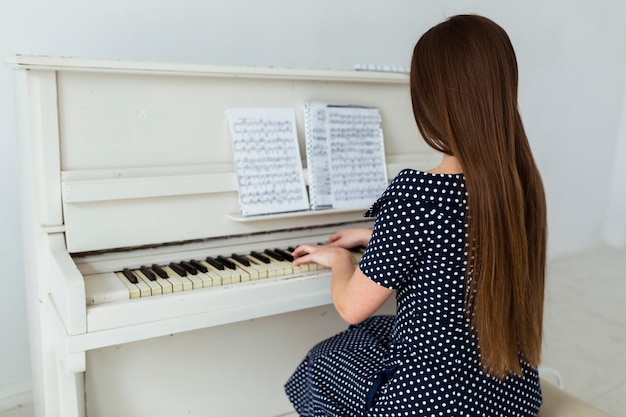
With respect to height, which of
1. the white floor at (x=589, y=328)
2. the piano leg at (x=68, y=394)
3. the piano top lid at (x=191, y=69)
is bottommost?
the white floor at (x=589, y=328)

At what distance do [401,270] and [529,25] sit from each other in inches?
117

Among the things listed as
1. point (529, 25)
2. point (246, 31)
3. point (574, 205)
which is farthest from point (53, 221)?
point (574, 205)

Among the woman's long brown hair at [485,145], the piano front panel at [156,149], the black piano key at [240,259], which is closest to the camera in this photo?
the woman's long brown hair at [485,145]

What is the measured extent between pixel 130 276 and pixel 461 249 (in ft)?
2.62

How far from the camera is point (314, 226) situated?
186 cm

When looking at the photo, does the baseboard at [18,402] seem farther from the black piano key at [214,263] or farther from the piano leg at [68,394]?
the black piano key at [214,263]

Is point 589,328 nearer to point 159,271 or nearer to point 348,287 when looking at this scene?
point 348,287

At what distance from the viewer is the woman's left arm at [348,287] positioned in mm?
1242

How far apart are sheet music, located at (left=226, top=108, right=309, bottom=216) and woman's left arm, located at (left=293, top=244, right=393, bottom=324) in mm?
181

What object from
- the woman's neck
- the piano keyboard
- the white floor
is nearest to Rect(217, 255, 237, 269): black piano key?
the piano keyboard

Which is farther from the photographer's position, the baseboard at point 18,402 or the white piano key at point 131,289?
the baseboard at point 18,402

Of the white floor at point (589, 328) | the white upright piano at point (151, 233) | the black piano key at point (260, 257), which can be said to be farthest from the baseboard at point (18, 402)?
the black piano key at point (260, 257)

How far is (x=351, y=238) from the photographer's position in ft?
5.70

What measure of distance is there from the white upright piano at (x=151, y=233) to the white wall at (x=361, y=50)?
424 millimetres
